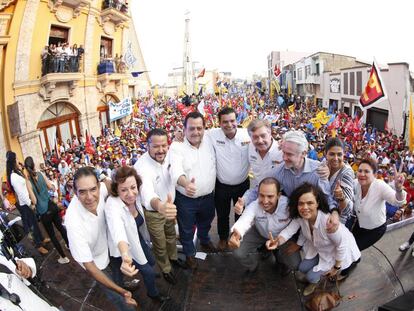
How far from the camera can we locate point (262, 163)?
11.4 feet

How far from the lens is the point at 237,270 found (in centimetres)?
370

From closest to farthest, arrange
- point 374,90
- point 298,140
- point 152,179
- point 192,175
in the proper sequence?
point 298,140, point 152,179, point 192,175, point 374,90

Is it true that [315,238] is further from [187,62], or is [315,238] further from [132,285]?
[187,62]

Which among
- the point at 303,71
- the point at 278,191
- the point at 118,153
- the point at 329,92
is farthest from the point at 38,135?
the point at 303,71

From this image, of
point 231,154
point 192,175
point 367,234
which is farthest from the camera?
point 231,154

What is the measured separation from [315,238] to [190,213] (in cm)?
145

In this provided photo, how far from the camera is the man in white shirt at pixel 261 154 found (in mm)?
3264

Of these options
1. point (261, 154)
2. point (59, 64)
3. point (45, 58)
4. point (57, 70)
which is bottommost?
point (261, 154)

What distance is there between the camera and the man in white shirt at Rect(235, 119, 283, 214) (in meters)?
3.26

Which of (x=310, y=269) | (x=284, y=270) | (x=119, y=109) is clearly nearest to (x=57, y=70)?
(x=119, y=109)

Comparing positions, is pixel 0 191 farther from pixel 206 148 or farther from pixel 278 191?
pixel 278 191

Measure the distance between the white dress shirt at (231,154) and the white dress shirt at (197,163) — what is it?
3.6 inches

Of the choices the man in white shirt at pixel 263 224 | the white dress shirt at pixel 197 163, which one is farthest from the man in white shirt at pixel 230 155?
the man in white shirt at pixel 263 224

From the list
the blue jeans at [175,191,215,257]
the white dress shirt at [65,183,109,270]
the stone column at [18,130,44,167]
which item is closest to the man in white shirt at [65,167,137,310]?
the white dress shirt at [65,183,109,270]
